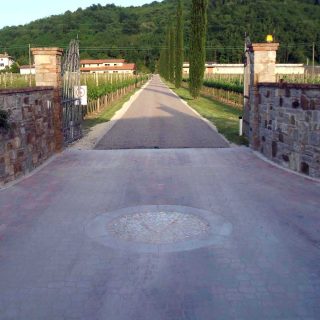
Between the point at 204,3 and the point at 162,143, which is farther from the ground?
the point at 204,3

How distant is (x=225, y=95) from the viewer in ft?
116

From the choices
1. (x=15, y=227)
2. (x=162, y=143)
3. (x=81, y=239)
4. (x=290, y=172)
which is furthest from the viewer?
(x=162, y=143)

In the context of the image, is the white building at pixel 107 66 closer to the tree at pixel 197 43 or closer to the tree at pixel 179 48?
the tree at pixel 179 48

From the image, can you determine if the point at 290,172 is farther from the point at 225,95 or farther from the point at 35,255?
the point at 225,95

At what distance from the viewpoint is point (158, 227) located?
6.16m

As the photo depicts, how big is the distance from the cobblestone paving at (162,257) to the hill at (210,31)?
75.6 m

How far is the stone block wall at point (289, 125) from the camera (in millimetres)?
8930

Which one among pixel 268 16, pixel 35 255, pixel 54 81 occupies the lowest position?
pixel 35 255

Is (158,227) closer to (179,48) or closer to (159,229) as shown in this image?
(159,229)

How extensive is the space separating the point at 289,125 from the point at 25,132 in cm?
582

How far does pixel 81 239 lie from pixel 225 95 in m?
30.8

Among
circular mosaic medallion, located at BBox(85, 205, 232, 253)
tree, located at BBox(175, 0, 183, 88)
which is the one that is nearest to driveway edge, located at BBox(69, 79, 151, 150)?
circular mosaic medallion, located at BBox(85, 205, 232, 253)

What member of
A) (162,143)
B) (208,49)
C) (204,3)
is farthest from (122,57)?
(162,143)

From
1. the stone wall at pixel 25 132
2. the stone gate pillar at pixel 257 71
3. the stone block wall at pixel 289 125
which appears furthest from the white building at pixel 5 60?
the stone block wall at pixel 289 125
